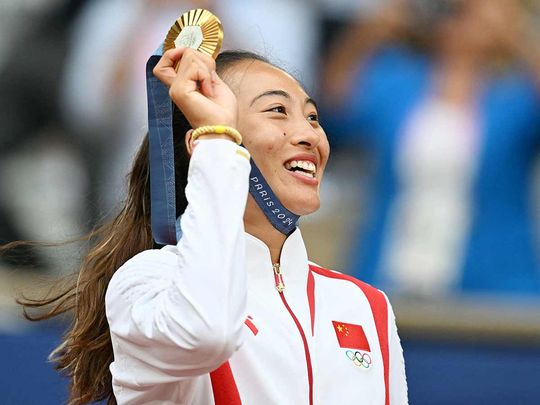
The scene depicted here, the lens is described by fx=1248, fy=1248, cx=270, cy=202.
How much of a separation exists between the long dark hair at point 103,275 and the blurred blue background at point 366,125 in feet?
5.40

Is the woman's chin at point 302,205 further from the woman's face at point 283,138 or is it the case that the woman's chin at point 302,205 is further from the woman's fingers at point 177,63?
the woman's fingers at point 177,63

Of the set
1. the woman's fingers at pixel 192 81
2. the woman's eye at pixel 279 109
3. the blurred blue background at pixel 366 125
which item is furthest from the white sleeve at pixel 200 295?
the blurred blue background at pixel 366 125

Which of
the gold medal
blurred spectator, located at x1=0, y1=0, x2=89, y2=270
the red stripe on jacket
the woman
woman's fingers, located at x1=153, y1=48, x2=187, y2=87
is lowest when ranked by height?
the red stripe on jacket

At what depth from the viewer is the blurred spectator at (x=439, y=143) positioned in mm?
4410

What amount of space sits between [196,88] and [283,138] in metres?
0.39

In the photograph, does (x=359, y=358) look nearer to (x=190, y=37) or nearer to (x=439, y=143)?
(x=190, y=37)

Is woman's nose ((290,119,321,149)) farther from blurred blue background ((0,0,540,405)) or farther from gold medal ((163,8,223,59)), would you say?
blurred blue background ((0,0,540,405))

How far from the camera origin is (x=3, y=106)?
4574mm

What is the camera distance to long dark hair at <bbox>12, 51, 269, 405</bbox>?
2.49 meters

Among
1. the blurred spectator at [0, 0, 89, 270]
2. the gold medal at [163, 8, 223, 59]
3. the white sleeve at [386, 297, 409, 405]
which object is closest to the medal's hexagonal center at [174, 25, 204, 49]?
the gold medal at [163, 8, 223, 59]

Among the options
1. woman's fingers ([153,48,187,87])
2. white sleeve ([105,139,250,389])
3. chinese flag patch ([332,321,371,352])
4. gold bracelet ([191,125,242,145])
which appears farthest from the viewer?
chinese flag patch ([332,321,371,352])

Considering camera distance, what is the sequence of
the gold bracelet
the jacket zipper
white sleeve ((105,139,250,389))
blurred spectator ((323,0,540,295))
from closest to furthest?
white sleeve ((105,139,250,389)) → the gold bracelet → the jacket zipper → blurred spectator ((323,0,540,295))

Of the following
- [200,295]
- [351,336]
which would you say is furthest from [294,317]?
[200,295]

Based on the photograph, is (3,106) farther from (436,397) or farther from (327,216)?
(436,397)
